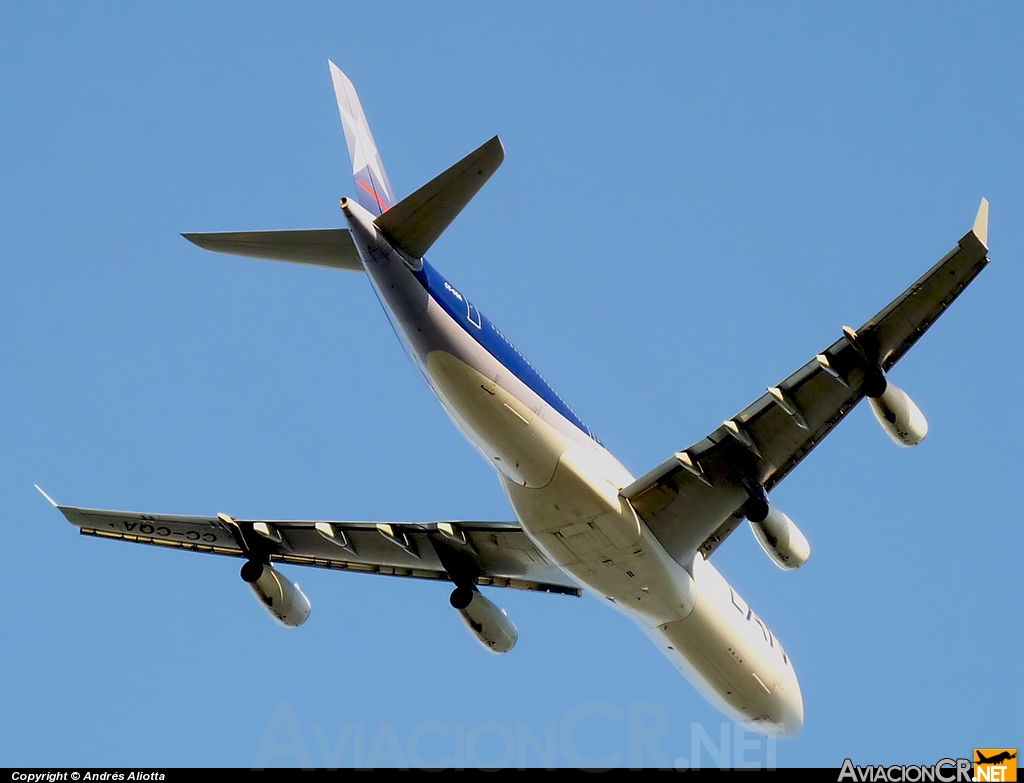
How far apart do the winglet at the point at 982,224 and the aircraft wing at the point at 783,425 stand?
17 mm

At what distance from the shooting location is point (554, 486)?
22906 millimetres

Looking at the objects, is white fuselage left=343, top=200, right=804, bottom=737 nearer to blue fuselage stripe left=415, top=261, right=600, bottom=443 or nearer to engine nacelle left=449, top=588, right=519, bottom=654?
blue fuselage stripe left=415, top=261, right=600, bottom=443

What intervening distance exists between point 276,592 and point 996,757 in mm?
14322

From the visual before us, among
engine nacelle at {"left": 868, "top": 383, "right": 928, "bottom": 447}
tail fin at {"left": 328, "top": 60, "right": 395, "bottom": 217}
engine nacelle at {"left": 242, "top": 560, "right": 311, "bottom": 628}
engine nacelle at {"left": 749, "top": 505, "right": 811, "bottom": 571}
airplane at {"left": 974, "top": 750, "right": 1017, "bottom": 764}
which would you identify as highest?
tail fin at {"left": 328, "top": 60, "right": 395, "bottom": 217}

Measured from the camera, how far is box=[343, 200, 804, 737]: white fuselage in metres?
21.3

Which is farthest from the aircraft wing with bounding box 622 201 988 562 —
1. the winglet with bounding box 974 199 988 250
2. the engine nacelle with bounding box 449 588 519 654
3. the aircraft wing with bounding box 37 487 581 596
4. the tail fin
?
the tail fin

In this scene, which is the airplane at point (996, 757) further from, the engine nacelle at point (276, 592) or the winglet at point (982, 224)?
the engine nacelle at point (276, 592)

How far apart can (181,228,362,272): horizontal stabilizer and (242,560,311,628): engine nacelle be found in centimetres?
783

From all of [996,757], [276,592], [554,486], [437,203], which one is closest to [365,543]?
[276,592]

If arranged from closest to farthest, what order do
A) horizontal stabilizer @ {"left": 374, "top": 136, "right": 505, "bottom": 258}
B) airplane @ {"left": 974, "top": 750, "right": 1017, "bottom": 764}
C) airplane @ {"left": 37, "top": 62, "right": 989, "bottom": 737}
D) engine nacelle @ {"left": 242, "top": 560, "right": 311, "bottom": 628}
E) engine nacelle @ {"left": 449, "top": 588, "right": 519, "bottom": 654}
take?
horizontal stabilizer @ {"left": 374, "top": 136, "right": 505, "bottom": 258}, airplane @ {"left": 974, "top": 750, "right": 1017, "bottom": 764}, airplane @ {"left": 37, "top": 62, "right": 989, "bottom": 737}, engine nacelle @ {"left": 242, "top": 560, "right": 311, "bottom": 628}, engine nacelle @ {"left": 449, "top": 588, "right": 519, "bottom": 654}

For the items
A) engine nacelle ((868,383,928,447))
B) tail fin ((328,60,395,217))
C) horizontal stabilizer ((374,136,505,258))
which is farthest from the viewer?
tail fin ((328,60,395,217))

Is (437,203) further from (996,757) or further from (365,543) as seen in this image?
(996,757)

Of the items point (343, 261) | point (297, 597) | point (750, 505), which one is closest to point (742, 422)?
point (750, 505)

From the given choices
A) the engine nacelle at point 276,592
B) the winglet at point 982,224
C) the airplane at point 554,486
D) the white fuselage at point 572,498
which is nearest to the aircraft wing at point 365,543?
the airplane at point 554,486
